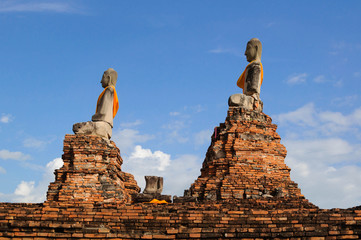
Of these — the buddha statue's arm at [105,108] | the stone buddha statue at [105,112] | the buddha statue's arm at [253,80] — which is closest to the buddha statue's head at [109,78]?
the stone buddha statue at [105,112]

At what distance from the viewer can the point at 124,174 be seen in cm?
2045

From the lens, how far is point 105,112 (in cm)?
2044

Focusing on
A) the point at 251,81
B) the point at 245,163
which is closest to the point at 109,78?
the point at 251,81

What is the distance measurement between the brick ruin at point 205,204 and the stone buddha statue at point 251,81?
438 mm

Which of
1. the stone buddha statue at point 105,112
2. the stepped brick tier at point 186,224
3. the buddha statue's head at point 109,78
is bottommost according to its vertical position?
the stepped brick tier at point 186,224

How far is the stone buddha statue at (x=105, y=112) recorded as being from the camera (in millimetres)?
19511

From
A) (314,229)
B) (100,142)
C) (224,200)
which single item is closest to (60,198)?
(100,142)

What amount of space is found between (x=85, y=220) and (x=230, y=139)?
30.1ft

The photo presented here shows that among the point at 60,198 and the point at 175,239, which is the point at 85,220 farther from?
the point at 60,198

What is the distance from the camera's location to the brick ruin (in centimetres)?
1070

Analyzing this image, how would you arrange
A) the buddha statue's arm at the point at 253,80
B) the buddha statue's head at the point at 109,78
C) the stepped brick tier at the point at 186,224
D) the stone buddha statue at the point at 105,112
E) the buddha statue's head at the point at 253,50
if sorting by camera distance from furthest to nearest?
1. the buddha statue's head at the point at 109,78
2. the buddha statue's head at the point at 253,50
3. the buddha statue's arm at the point at 253,80
4. the stone buddha statue at the point at 105,112
5. the stepped brick tier at the point at 186,224

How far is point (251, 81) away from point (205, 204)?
7192 mm

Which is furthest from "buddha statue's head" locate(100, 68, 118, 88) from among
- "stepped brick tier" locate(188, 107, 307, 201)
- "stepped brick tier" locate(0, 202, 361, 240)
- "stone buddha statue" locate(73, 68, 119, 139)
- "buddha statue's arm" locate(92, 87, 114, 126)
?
"stepped brick tier" locate(0, 202, 361, 240)

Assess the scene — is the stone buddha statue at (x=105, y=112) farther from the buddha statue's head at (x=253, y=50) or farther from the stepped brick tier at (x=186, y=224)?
the stepped brick tier at (x=186, y=224)
